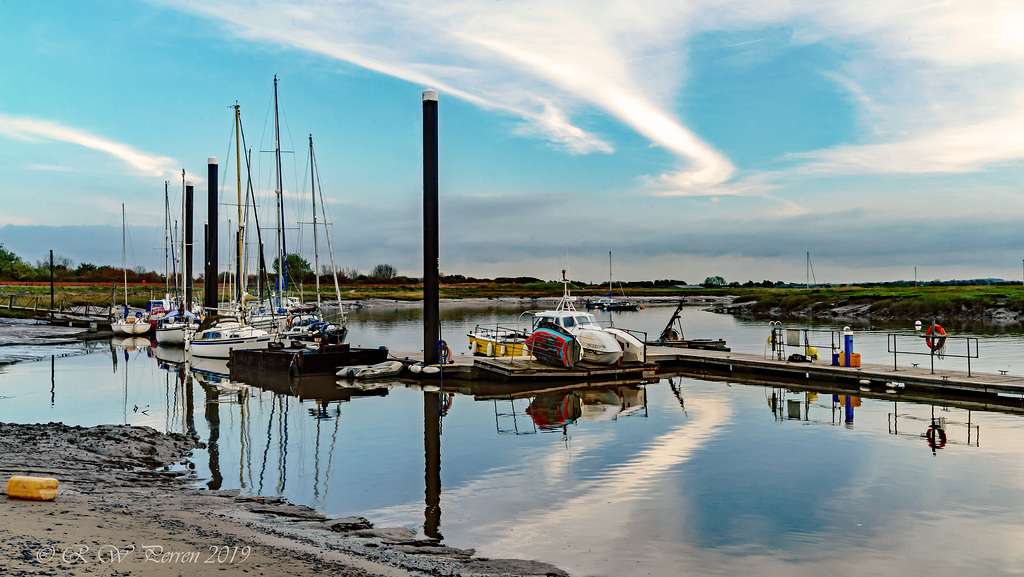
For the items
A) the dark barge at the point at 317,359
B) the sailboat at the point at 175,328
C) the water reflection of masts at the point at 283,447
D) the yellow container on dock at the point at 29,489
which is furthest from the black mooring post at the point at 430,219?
the sailboat at the point at 175,328

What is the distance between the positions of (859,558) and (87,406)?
837 inches

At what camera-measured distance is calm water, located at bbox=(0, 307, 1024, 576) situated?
911cm

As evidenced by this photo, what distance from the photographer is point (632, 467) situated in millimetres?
13461

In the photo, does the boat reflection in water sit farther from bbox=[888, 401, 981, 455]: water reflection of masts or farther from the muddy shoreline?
the muddy shoreline

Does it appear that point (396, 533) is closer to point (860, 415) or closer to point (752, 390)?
point (860, 415)

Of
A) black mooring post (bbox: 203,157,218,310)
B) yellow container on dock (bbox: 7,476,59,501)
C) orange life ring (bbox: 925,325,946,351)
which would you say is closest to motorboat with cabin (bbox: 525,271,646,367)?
orange life ring (bbox: 925,325,946,351)

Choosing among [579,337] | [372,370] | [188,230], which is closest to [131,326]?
[188,230]

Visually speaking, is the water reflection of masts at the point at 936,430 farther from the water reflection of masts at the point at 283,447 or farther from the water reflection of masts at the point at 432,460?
the water reflection of masts at the point at 283,447

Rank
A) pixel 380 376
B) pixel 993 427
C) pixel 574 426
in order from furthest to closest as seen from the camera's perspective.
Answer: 1. pixel 380 376
2. pixel 574 426
3. pixel 993 427

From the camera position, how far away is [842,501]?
36.5 feet

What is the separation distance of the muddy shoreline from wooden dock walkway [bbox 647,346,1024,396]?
684 inches

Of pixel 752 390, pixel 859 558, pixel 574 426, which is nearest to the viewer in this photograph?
pixel 859 558

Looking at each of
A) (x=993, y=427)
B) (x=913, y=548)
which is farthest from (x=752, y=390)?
(x=913, y=548)

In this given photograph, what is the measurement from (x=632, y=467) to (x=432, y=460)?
4.11m
